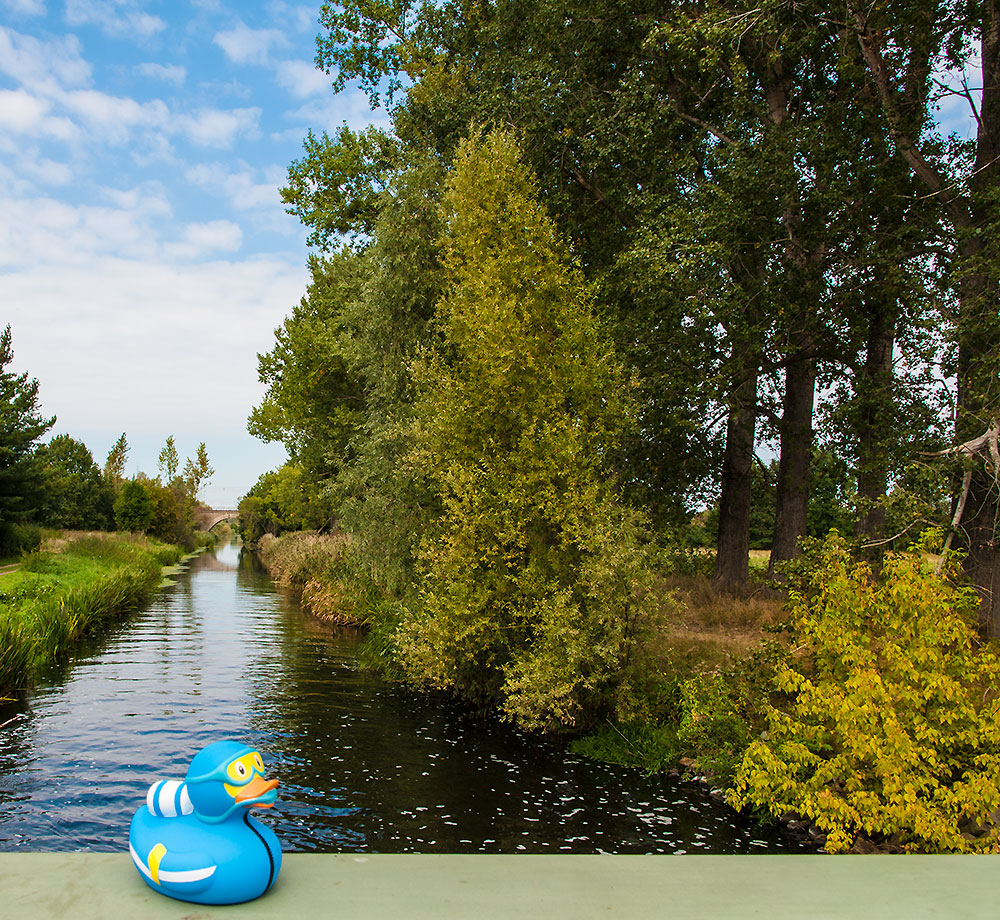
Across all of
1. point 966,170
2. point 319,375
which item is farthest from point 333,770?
point 319,375

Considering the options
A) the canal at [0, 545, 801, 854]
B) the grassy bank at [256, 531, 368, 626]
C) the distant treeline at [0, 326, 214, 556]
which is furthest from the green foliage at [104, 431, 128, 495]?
the canal at [0, 545, 801, 854]

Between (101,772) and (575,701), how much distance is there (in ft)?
21.2

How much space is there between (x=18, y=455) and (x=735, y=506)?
27720 millimetres

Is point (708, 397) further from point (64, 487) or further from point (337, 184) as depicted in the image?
point (64, 487)

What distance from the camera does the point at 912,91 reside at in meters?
13.2

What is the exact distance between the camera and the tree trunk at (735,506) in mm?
16875

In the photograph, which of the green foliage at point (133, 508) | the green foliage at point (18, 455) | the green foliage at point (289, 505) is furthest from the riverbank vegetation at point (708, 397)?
the green foliage at point (133, 508)

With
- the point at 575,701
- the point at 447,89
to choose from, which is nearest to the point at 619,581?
the point at 575,701

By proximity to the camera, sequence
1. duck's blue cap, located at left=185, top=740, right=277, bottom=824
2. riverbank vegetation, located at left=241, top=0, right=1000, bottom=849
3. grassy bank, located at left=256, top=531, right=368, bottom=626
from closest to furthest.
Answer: duck's blue cap, located at left=185, top=740, right=277, bottom=824 → riverbank vegetation, located at left=241, top=0, right=1000, bottom=849 → grassy bank, located at left=256, top=531, right=368, bottom=626

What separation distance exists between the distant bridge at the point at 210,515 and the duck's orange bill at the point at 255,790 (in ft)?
295

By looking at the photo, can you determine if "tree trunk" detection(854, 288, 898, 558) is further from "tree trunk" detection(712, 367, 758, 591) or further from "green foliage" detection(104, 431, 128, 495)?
"green foliage" detection(104, 431, 128, 495)

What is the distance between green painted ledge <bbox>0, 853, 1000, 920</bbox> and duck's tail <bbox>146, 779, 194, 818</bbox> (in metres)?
1.07

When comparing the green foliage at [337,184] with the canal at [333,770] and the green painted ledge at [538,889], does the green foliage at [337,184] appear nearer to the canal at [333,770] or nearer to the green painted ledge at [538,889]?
the canal at [333,770]

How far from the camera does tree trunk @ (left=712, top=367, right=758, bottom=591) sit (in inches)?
664
